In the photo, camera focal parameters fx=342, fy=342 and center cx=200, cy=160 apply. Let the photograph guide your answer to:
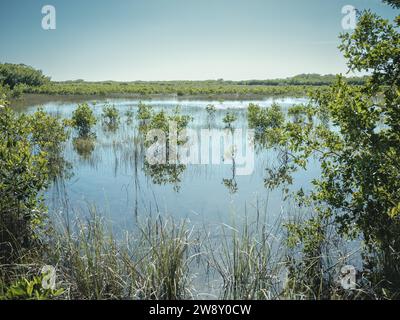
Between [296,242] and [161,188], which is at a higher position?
[161,188]

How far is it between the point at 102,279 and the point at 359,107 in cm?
392

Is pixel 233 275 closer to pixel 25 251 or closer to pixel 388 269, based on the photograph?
pixel 388 269

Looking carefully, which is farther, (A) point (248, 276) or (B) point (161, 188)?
(B) point (161, 188)

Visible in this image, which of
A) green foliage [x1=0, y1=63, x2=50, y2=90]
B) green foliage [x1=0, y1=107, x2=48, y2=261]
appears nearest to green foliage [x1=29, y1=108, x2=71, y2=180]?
green foliage [x1=0, y1=107, x2=48, y2=261]

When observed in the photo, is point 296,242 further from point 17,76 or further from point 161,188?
point 17,76

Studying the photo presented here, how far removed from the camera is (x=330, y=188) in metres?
4.90

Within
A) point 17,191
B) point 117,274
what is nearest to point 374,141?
point 117,274

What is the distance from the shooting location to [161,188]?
947 cm

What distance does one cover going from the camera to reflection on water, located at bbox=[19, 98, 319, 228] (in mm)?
7633

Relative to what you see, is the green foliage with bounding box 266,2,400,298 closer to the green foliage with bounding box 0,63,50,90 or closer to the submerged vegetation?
the submerged vegetation

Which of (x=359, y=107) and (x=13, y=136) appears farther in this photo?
(x=13, y=136)

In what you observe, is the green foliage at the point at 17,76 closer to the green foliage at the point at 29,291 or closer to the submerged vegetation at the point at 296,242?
the submerged vegetation at the point at 296,242

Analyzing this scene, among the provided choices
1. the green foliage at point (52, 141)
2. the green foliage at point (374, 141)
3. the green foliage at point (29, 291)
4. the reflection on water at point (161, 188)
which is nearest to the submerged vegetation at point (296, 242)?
the green foliage at point (374, 141)
